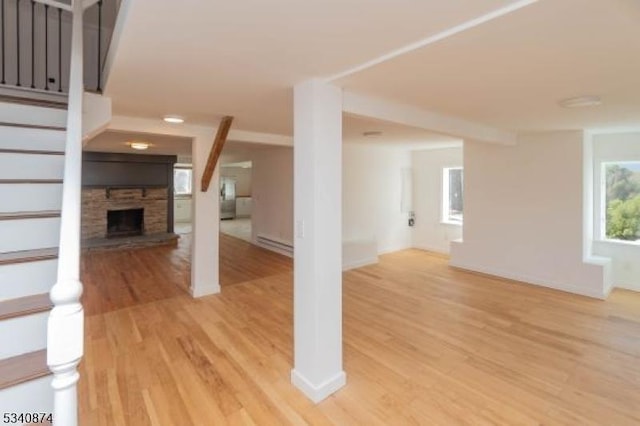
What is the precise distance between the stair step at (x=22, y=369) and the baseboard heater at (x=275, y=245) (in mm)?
5101

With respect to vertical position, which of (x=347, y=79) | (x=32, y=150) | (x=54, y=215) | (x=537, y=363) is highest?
(x=347, y=79)

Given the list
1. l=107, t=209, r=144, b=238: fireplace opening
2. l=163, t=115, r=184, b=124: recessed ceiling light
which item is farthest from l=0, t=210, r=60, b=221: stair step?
l=107, t=209, r=144, b=238: fireplace opening

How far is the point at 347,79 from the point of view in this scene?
2.14m

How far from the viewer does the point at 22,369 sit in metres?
1.32

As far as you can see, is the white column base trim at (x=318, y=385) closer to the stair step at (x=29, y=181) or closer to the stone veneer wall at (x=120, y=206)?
the stair step at (x=29, y=181)

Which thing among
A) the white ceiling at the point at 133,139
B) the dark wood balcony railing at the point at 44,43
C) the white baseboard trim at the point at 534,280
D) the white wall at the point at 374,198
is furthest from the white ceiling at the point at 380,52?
the white wall at the point at 374,198

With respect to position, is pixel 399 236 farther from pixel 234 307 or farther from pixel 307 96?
pixel 307 96

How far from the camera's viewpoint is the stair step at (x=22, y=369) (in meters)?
1.25

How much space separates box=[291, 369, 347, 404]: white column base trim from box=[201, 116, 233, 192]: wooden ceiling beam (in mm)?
2545

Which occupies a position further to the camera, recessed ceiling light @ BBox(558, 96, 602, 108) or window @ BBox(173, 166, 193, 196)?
window @ BBox(173, 166, 193, 196)

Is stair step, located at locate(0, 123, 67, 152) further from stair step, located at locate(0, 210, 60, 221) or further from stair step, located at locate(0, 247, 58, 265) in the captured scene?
stair step, located at locate(0, 247, 58, 265)

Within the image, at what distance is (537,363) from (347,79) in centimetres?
268

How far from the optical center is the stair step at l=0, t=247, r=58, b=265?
5.18ft

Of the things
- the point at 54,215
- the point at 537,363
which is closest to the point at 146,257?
the point at 54,215
